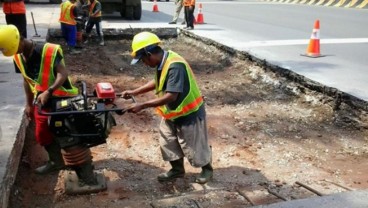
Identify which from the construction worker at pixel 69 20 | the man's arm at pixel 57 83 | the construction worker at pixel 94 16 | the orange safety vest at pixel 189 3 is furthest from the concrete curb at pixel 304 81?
the man's arm at pixel 57 83

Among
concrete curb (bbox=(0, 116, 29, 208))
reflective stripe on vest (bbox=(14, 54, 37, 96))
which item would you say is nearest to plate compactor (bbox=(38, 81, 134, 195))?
reflective stripe on vest (bbox=(14, 54, 37, 96))

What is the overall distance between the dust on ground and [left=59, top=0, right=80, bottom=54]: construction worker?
7.82 ft

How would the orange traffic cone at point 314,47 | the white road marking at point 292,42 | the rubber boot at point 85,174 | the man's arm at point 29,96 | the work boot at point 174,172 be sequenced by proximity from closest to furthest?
1. the rubber boot at point 85,174
2. the man's arm at point 29,96
3. the work boot at point 174,172
4. the orange traffic cone at point 314,47
5. the white road marking at point 292,42

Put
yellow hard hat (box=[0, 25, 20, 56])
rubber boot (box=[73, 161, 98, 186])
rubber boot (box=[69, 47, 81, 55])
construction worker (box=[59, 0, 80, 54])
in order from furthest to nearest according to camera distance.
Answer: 1. rubber boot (box=[69, 47, 81, 55])
2. construction worker (box=[59, 0, 80, 54])
3. rubber boot (box=[73, 161, 98, 186])
4. yellow hard hat (box=[0, 25, 20, 56])

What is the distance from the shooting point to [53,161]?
14.3 ft

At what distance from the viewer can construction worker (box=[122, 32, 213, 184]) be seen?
3.67m

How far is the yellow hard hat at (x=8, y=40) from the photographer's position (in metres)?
3.50

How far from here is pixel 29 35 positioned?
9.73 m

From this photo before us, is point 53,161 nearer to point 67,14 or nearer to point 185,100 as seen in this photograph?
point 185,100

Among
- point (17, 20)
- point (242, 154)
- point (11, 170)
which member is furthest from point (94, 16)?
point (11, 170)

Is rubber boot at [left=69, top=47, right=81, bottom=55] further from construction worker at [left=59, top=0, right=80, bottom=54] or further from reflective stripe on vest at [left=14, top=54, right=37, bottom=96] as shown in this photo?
reflective stripe on vest at [left=14, top=54, right=37, bottom=96]

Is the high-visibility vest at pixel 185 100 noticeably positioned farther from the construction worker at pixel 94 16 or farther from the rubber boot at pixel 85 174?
the construction worker at pixel 94 16

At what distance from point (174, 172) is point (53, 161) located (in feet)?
4.06

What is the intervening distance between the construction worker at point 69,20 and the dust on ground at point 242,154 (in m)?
2.38
